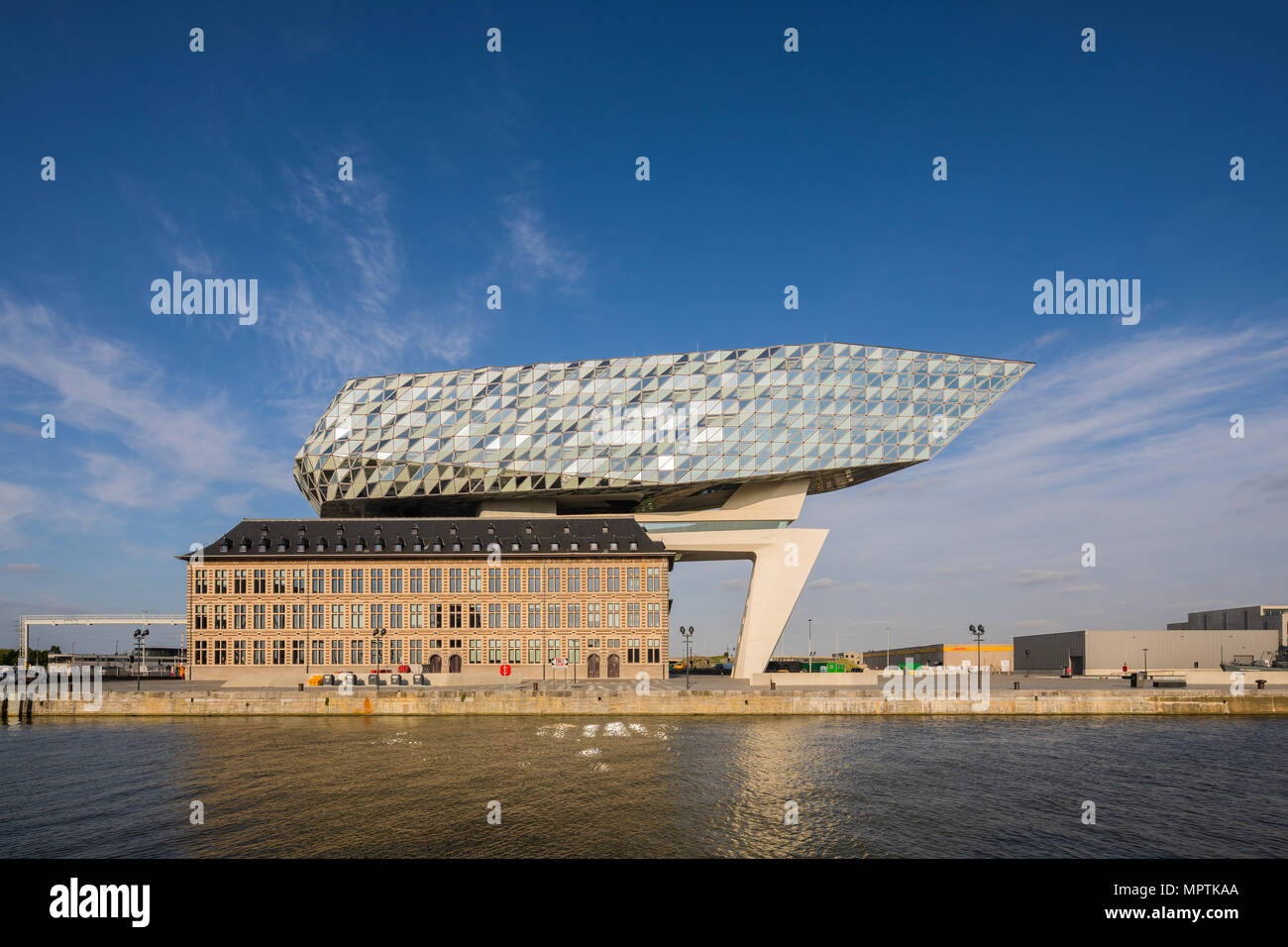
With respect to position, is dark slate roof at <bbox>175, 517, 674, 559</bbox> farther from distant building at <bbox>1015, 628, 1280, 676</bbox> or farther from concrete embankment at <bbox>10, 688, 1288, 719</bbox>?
distant building at <bbox>1015, 628, 1280, 676</bbox>

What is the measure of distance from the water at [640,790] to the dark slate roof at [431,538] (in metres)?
32.2

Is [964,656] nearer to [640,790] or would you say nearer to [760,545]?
[760,545]

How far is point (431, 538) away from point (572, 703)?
3273 centimetres

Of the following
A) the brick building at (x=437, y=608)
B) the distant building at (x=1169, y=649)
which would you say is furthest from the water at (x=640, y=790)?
the distant building at (x=1169, y=649)

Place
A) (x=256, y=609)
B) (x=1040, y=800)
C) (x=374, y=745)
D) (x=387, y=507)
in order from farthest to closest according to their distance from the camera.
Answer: (x=387, y=507)
(x=256, y=609)
(x=374, y=745)
(x=1040, y=800)

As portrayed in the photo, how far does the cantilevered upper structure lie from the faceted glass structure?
150 mm

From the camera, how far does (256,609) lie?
87.4m

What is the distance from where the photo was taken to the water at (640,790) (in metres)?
26.8

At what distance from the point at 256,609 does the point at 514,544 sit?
91.0ft

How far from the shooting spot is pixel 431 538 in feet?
292
